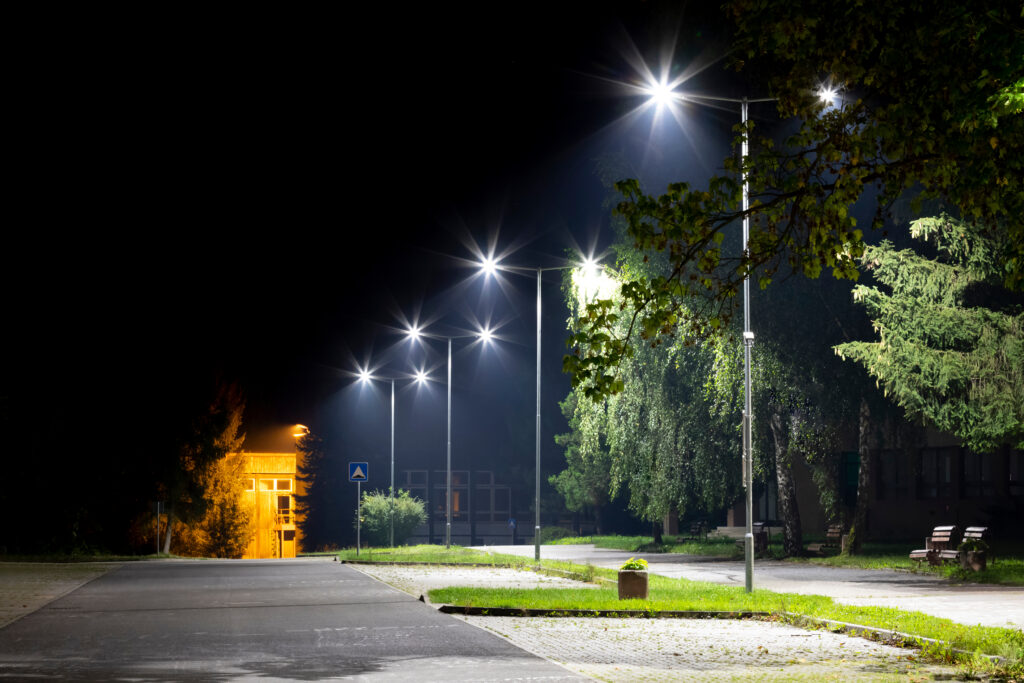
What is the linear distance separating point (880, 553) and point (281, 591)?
2054 centimetres

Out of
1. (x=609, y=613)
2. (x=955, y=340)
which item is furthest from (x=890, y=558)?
(x=609, y=613)

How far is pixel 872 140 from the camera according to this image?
34.4 feet

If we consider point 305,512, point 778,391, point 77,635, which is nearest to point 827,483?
point 778,391

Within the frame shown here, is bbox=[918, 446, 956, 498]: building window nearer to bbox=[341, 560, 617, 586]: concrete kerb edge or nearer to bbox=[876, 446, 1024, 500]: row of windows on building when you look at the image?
bbox=[876, 446, 1024, 500]: row of windows on building

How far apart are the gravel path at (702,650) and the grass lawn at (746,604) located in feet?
2.06

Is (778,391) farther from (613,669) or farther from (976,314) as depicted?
(613,669)

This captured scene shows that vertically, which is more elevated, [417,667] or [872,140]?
[872,140]

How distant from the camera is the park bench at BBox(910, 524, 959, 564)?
2930 centimetres

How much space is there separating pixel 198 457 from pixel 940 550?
127 feet

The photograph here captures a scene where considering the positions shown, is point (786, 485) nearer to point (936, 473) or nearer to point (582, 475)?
point (936, 473)

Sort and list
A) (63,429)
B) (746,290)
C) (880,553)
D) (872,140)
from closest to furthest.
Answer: (872,140), (746,290), (880,553), (63,429)

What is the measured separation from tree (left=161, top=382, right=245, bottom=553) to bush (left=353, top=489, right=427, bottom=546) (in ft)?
32.2

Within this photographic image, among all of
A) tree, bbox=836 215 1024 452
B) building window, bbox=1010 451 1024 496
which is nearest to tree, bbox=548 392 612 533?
building window, bbox=1010 451 1024 496

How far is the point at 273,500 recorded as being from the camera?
77625 mm
